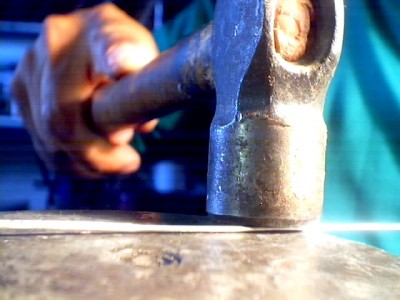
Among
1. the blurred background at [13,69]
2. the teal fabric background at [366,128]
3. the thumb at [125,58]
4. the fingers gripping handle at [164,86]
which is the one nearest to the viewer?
the fingers gripping handle at [164,86]

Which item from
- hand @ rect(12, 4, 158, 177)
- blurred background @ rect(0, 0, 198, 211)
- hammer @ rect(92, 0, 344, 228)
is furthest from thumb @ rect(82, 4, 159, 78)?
hammer @ rect(92, 0, 344, 228)

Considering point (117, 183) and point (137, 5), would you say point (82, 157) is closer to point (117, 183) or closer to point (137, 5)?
point (117, 183)

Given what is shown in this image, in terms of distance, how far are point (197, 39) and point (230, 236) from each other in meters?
0.24

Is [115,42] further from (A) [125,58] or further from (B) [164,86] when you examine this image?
(B) [164,86]

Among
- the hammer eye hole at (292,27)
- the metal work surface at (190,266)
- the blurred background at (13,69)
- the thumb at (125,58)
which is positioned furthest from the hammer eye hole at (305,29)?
the blurred background at (13,69)

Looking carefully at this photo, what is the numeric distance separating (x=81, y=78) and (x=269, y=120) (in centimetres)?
71

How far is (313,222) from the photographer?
1.62 ft

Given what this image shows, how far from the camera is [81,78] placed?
1114 mm

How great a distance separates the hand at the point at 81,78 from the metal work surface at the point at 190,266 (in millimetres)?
567

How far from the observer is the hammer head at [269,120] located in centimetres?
47

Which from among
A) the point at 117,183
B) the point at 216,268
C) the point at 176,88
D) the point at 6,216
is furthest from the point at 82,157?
the point at 216,268

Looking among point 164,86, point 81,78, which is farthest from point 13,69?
point 164,86

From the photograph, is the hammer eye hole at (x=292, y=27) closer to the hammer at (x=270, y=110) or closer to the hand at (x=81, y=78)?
the hammer at (x=270, y=110)

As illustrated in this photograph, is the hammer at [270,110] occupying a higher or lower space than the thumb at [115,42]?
lower
